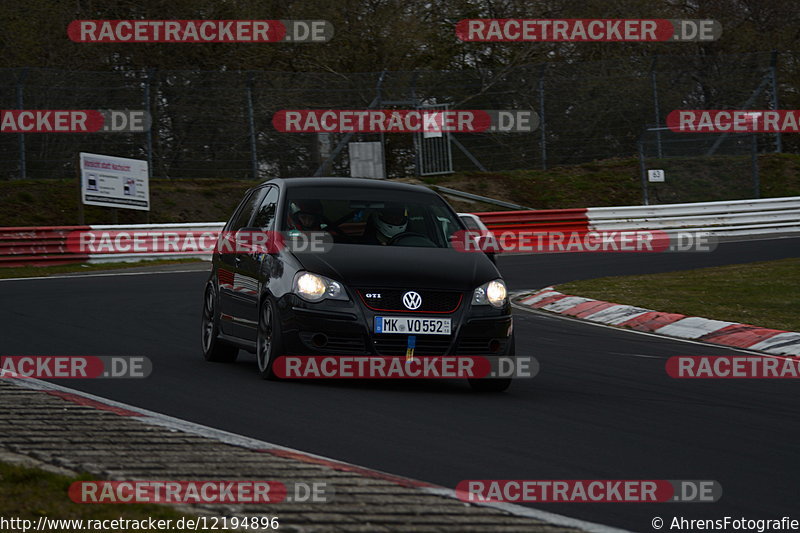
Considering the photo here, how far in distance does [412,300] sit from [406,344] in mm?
294

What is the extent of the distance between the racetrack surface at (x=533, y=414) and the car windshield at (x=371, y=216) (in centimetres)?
109

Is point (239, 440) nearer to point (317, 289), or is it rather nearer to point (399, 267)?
point (317, 289)

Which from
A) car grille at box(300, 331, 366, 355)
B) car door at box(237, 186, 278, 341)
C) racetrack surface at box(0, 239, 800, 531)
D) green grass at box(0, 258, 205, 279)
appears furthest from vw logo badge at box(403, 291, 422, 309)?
green grass at box(0, 258, 205, 279)

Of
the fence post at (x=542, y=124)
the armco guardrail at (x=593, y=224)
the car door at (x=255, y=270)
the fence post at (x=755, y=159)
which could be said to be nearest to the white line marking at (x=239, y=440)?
the car door at (x=255, y=270)

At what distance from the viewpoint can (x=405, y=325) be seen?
8648 millimetres

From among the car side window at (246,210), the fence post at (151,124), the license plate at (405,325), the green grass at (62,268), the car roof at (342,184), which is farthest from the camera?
the fence post at (151,124)

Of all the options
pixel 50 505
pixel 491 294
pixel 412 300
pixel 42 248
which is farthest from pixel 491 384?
pixel 42 248

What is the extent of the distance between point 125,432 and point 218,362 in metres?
4.26

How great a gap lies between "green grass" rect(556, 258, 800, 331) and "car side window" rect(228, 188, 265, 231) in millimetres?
5583

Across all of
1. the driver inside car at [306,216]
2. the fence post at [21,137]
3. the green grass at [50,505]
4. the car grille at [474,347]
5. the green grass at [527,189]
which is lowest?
the green grass at [50,505]

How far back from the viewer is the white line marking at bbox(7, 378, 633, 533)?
485cm

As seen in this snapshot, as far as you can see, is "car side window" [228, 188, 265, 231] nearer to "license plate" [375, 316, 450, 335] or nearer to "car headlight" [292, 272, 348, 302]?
"car headlight" [292, 272, 348, 302]

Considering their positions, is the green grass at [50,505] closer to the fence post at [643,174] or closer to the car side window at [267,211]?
the car side window at [267,211]

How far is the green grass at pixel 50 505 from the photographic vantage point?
454 cm
